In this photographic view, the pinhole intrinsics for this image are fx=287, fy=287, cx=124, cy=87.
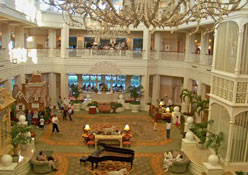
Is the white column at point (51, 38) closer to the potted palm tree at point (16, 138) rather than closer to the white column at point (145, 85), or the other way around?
the white column at point (145, 85)

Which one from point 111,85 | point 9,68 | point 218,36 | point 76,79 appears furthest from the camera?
point 76,79

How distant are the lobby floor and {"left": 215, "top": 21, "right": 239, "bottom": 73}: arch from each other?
5.00 metres

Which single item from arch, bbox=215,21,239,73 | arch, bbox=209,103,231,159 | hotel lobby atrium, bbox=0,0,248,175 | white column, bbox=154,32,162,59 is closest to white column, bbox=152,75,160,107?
hotel lobby atrium, bbox=0,0,248,175

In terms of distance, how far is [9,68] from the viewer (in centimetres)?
1827

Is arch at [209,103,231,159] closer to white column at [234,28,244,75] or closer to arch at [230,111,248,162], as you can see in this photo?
arch at [230,111,248,162]

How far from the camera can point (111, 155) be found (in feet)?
42.6

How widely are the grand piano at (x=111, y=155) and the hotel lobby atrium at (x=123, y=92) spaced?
0.05 meters

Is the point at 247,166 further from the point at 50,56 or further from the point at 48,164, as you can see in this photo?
the point at 50,56

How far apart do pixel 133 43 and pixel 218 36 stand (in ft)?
48.6

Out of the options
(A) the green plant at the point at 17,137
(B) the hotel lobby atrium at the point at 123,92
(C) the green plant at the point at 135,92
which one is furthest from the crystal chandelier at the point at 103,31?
(C) the green plant at the point at 135,92

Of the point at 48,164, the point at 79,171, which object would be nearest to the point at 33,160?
the point at 48,164

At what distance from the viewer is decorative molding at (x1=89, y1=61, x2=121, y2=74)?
76.0ft

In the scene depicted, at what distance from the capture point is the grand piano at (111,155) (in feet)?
39.4

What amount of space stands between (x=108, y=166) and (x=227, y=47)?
23.8 feet
